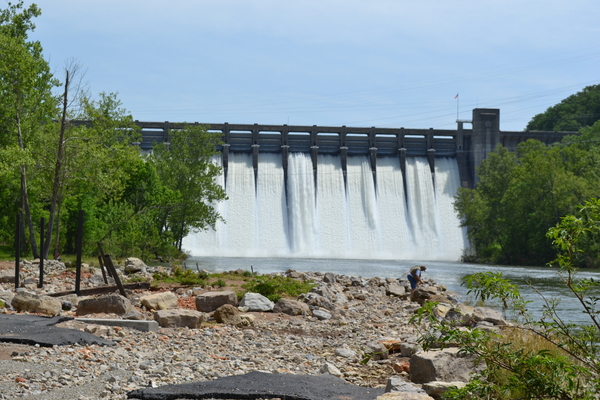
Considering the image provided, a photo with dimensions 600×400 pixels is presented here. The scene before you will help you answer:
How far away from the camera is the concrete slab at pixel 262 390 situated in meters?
6.46

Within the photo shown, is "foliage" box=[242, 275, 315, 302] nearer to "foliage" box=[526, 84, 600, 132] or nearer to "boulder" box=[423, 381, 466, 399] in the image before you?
"boulder" box=[423, 381, 466, 399]

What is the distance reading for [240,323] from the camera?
13.1 m

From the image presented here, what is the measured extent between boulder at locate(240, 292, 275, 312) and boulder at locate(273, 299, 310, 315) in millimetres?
194

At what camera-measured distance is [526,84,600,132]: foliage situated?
81812mm

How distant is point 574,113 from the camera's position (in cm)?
8388

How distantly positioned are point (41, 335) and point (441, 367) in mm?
5334

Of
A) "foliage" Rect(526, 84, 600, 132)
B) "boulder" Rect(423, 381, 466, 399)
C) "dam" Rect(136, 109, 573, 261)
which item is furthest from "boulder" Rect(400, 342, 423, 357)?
"foliage" Rect(526, 84, 600, 132)

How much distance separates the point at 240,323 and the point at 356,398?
6659mm

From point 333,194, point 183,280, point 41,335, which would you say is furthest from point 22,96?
point 333,194

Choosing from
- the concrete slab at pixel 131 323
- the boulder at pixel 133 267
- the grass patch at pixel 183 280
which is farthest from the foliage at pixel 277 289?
the boulder at pixel 133 267

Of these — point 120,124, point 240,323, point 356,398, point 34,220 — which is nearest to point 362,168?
point 120,124

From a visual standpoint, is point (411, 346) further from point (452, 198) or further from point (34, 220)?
point (452, 198)

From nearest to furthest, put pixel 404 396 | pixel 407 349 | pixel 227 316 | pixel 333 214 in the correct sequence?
pixel 404 396, pixel 407 349, pixel 227 316, pixel 333 214

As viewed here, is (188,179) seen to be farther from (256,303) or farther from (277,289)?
(256,303)
